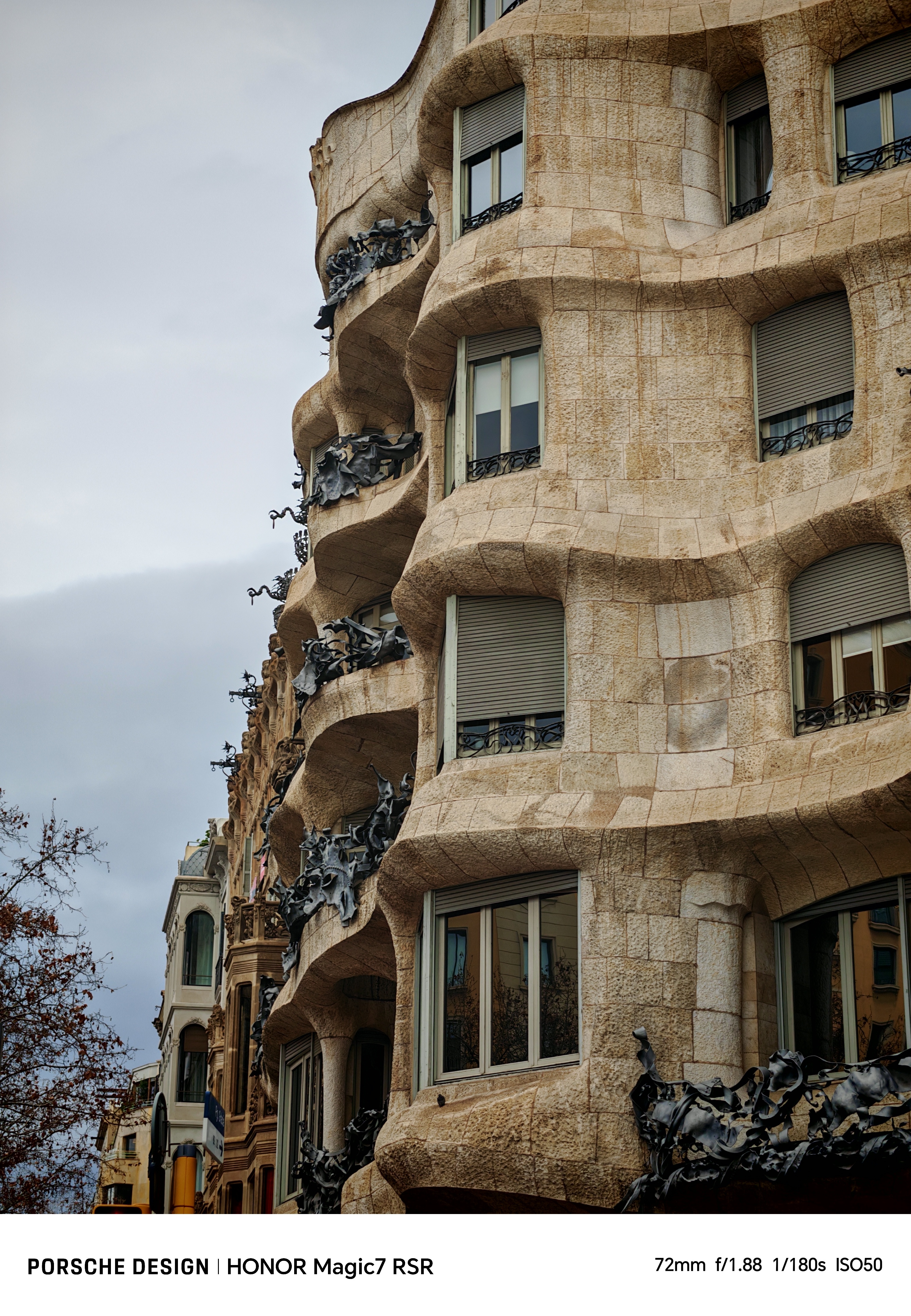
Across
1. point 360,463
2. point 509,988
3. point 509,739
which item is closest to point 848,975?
point 509,988

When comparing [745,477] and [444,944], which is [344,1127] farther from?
[745,477]

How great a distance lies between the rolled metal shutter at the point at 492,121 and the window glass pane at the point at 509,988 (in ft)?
36.9

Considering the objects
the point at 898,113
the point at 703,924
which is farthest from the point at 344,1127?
the point at 898,113

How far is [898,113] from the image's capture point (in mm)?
26609

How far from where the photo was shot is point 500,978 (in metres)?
24.2

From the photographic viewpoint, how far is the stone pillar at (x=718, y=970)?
2316cm

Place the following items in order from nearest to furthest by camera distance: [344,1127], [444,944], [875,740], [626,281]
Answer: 1. [875,740]
2. [444,944]
3. [626,281]
4. [344,1127]

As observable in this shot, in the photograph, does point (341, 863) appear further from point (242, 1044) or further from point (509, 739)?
point (242, 1044)

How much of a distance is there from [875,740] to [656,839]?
2.82 metres

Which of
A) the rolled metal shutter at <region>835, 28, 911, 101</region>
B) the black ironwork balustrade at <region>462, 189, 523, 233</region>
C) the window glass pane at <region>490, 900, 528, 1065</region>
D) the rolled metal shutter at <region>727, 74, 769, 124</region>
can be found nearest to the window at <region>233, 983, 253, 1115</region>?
the window glass pane at <region>490, 900, 528, 1065</region>

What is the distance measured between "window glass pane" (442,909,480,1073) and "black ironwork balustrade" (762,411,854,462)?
7.08m

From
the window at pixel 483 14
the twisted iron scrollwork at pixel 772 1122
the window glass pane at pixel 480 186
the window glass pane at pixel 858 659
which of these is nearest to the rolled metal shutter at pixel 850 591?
the window glass pane at pixel 858 659

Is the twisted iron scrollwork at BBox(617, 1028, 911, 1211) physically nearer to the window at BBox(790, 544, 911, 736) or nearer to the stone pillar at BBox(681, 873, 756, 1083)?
the stone pillar at BBox(681, 873, 756, 1083)

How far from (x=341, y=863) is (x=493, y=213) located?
968cm
